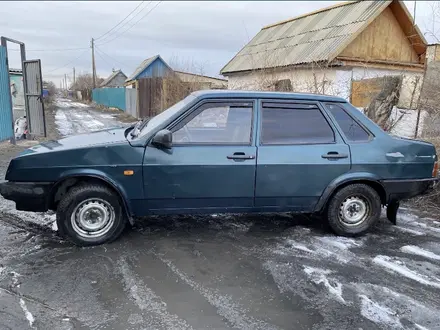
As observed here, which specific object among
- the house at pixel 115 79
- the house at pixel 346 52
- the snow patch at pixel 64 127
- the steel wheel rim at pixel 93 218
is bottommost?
the steel wheel rim at pixel 93 218

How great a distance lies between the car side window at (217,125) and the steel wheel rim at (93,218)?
1.06 m

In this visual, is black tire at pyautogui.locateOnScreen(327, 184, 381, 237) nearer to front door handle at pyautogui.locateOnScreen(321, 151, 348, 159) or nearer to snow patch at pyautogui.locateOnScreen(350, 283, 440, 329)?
front door handle at pyautogui.locateOnScreen(321, 151, 348, 159)

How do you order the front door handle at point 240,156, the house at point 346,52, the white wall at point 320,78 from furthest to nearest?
1. the house at point 346,52
2. the white wall at point 320,78
3. the front door handle at point 240,156

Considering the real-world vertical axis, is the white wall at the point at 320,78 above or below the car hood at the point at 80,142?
above

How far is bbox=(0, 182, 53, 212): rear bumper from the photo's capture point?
12.8 ft

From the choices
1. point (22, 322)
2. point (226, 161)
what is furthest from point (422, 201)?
point (22, 322)

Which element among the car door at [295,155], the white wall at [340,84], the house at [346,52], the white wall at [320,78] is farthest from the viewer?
the house at [346,52]

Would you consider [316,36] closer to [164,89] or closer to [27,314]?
[164,89]

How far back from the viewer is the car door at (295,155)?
422 centimetres

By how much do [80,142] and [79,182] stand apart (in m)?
0.47

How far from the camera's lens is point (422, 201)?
5.94 m

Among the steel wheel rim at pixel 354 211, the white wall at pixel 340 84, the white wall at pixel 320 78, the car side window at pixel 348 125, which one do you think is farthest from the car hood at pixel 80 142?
the white wall at pixel 320 78

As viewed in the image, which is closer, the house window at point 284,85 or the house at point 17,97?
the house at point 17,97

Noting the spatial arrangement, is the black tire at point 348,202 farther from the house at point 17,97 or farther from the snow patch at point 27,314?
the house at point 17,97
